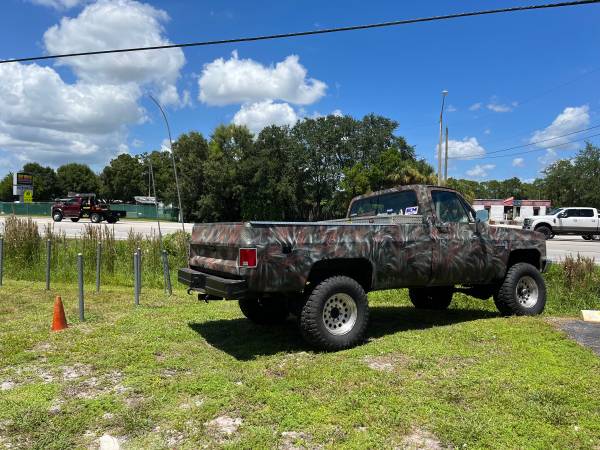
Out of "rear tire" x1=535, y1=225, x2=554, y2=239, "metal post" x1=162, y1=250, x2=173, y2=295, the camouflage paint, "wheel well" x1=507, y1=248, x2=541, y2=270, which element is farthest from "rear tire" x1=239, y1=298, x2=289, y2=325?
"rear tire" x1=535, y1=225, x2=554, y2=239

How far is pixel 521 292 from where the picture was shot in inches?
304

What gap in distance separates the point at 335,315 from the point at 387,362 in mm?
897

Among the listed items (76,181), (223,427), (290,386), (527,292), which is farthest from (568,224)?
(76,181)

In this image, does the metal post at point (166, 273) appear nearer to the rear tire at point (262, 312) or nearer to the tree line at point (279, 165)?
the rear tire at point (262, 312)

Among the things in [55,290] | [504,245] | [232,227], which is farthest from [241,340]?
[55,290]

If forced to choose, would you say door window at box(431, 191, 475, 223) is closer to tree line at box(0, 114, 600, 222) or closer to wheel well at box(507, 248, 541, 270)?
wheel well at box(507, 248, 541, 270)

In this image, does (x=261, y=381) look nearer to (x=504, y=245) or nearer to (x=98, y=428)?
(x=98, y=428)

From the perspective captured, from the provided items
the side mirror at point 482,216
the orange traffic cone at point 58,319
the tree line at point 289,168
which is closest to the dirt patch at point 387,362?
the side mirror at point 482,216

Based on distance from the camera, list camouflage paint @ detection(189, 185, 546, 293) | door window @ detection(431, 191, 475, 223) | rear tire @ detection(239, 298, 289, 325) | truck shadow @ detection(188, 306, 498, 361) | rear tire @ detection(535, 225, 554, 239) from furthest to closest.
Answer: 1. rear tire @ detection(535, 225, 554, 239)
2. rear tire @ detection(239, 298, 289, 325)
3. door window @ detection(431, 191, 475, 223)
4. truck shadow @ detection(188, 306, 498, 361)
5. camouflage paint @ detection(189, 185, 546, 293)

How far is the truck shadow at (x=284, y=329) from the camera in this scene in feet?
19.9

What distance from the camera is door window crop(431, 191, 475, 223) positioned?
695 cm

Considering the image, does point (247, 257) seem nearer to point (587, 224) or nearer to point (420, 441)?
point (420, 441)

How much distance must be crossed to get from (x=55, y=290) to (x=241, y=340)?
597 centimetres

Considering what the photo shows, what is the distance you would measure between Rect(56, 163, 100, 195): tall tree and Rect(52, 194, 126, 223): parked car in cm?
7764
